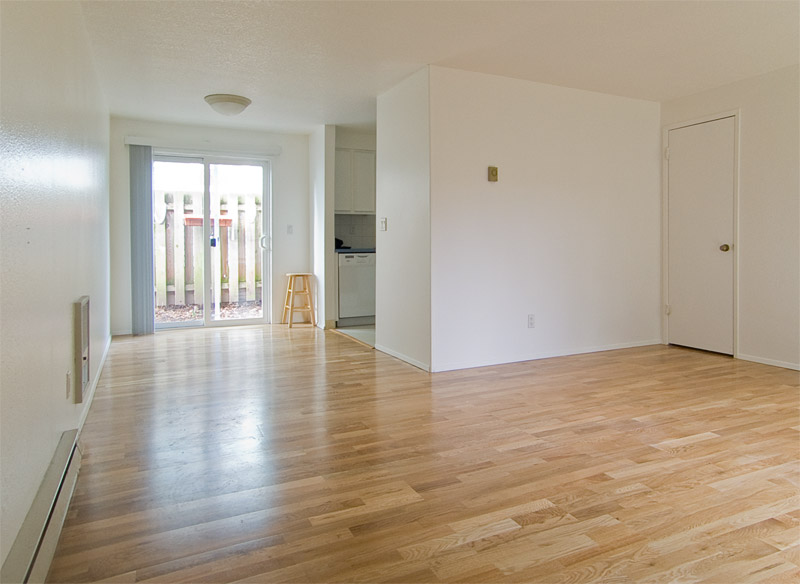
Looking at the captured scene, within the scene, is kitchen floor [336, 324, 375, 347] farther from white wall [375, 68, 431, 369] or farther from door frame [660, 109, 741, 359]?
door frame [660, 109, 741, 359]

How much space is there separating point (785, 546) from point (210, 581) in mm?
1799

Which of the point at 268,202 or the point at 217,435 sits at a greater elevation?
the point at 268,202

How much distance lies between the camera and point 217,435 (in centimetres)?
276

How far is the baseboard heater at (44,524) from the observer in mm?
1372

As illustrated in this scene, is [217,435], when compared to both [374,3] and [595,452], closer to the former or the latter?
[595,452]

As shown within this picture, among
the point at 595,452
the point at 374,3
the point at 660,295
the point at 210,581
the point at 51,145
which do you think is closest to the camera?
the point at 210,581

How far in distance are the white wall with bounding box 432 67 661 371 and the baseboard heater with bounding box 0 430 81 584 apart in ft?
8.69

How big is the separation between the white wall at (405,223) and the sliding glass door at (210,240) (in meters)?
2.45

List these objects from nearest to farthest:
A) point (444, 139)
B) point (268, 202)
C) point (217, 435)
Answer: point (217, 435)
point (444, 139)
point (268, 202)

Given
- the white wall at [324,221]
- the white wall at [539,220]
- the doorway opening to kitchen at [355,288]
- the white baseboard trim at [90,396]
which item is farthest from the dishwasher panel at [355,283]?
the white baseboard trim at [90,396]

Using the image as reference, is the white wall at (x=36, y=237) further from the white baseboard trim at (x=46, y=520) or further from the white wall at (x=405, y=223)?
the white wall at (x=405, y=223)

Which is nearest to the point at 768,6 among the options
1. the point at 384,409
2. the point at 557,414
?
the point at 557,414

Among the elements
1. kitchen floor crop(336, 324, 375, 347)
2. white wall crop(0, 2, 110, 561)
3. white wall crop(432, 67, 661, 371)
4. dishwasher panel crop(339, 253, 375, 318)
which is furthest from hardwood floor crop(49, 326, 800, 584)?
dishwasher panel crop(339, 253, 375, 318)

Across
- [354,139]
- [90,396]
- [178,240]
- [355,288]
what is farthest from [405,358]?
[178,240]
